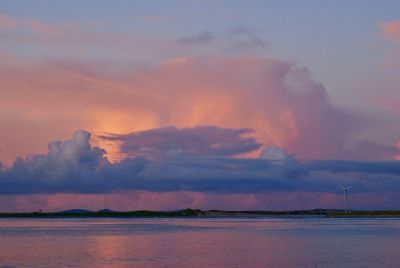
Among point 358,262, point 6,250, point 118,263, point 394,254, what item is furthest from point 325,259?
point 6,250

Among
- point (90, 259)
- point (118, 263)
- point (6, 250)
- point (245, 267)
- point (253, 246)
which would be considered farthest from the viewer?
point (253, 246)

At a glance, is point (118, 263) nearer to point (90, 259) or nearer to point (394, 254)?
point (90, 259)

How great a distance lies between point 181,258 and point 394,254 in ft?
54.7

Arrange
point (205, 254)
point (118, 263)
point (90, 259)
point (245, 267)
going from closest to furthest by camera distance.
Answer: point (245, 267) → point (118, 263) → point (90, 259) → point (205, 254)

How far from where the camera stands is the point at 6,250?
191 ft

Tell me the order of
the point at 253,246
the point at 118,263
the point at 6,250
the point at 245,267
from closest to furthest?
the point at 245,267 → the point at 118,263 → the point at 6,250 → the point at 253,246

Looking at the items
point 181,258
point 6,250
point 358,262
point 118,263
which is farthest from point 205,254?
point 6,250

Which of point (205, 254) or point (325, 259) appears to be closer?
point (325, 259)

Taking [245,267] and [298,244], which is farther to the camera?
[298,244]

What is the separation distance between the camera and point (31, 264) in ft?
150

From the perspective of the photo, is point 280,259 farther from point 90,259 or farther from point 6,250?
point 6,250

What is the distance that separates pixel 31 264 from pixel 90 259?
213 inches

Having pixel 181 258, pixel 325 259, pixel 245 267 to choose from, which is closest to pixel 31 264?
pixel 181 258

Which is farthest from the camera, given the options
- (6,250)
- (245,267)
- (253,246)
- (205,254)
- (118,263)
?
Answer: (253,246)
